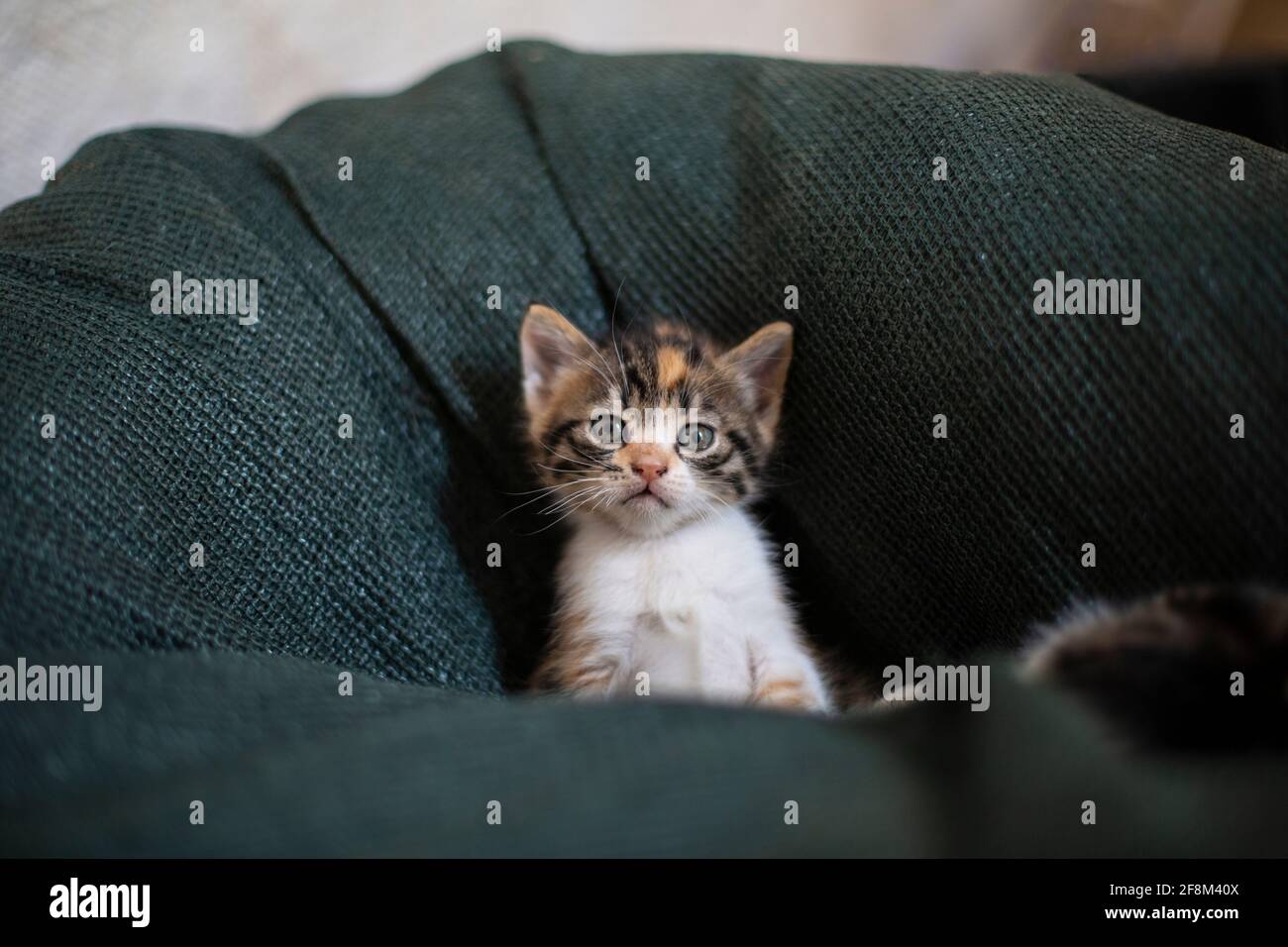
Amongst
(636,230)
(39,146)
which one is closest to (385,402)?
(636,230)

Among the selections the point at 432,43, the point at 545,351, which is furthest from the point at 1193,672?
the point at 432,43

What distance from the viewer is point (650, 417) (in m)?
1.20

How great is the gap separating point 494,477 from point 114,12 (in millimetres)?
1120

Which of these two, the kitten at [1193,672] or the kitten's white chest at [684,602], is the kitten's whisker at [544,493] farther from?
the kitten at [1193,672]

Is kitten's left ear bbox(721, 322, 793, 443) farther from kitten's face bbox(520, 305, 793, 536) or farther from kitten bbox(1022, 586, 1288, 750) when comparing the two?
kitten bbox(1022, 586, 1288, 750)

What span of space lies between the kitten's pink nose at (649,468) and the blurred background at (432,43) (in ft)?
3.08

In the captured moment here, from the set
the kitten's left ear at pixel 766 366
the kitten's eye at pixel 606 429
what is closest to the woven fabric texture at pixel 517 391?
the kitten's left ear at pixel 766 366

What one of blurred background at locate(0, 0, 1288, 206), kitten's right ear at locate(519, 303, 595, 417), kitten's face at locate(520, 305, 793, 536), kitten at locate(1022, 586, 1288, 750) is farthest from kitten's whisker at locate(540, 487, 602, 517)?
blurred background at locate(0, 0, 1288, 206)

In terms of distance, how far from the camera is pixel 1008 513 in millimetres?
986

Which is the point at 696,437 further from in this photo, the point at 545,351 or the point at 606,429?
the point at 545,351

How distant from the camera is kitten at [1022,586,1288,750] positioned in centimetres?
68

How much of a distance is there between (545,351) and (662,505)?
10.7 inches

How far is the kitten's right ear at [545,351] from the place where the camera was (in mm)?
1207

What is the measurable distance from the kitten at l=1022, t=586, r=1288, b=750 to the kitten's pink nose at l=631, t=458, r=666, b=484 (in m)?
0.50
